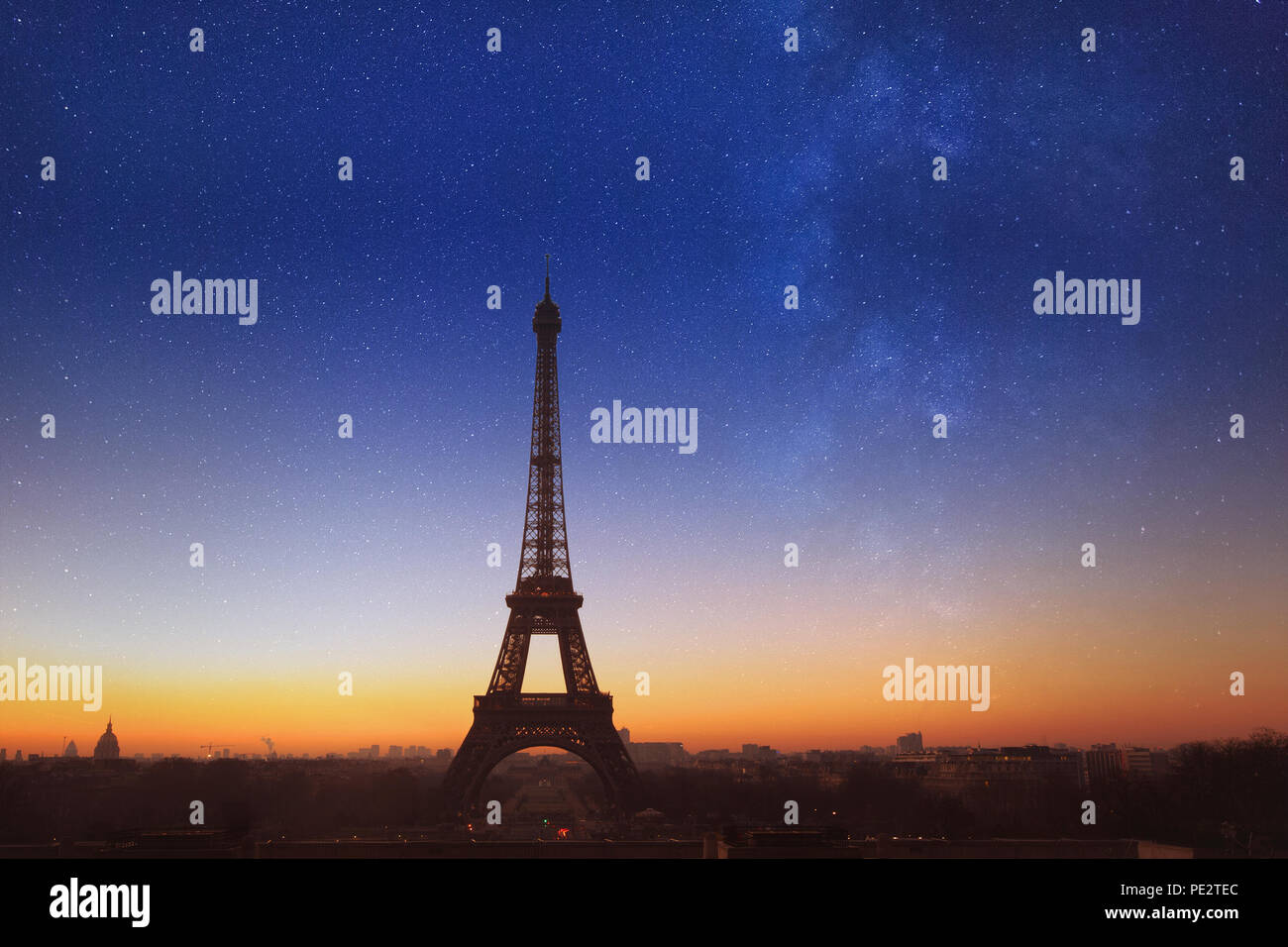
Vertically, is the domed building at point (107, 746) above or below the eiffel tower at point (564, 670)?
below

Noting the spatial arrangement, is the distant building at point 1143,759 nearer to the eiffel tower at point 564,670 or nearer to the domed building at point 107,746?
the eiffel tower at point 564,670

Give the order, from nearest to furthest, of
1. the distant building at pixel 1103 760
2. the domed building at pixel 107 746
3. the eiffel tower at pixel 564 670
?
the eiffel tower at pixel 564 670, the distant building at pixel 1103 760, the domed building at pixel 107 746

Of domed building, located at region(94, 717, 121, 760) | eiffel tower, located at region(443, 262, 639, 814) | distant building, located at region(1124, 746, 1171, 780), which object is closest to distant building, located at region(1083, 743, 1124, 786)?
distant building, located at region(1124, 746, 1171, 780)

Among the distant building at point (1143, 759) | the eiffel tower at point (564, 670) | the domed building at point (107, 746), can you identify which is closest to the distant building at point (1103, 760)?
the distant building at point (1143, 759)

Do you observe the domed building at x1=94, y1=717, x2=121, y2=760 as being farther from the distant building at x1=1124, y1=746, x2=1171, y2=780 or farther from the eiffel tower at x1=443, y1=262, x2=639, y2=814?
the distant building at x1=1124, y1=746, x2=1171, y2=780

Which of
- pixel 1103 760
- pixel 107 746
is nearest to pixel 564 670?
pixel 1103 760

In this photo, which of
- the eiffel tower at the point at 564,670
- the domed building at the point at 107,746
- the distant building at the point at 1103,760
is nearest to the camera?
the eiffel tower at the point at 564,670
